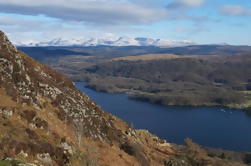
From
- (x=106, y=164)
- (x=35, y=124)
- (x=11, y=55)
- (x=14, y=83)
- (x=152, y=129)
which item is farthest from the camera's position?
(x=152, y=129)

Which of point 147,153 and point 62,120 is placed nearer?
point 62,120

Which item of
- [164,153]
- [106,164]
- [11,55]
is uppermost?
[11,55]

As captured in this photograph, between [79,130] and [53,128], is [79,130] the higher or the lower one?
the lower one

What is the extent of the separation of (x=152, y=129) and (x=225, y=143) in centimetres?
3582

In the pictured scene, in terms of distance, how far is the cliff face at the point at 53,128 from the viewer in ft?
95.6

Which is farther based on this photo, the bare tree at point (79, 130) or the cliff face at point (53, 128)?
the bare tree at point (79, 130)

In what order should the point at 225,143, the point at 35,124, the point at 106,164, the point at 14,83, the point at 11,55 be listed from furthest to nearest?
the point at 225,143 → the point at 11,55 → the point at 14,83 → the point at 106,164 → the point at 35,124

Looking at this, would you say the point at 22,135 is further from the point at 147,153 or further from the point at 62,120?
the point at 147,153

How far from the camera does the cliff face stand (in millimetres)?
29147

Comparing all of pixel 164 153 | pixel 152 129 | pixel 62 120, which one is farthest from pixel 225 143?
pixel 62 120

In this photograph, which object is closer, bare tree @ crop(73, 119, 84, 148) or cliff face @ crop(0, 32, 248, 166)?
cliff face @ crop(0, 32, 248, 166)

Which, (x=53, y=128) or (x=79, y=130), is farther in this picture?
(x=79, y=130)

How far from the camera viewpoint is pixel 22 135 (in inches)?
1187

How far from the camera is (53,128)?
3684 centimetres
